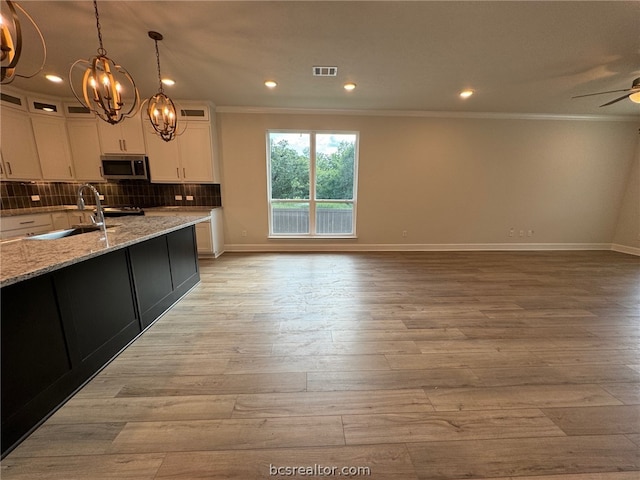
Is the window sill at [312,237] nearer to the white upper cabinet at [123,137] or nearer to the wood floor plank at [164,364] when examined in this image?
the white upper cabinet at [123,137]

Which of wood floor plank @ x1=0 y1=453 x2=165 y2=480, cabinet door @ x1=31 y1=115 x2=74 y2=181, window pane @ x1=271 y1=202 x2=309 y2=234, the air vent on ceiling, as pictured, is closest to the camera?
wood floor plank @ x1=0 y1=453 x2=165 y2=480

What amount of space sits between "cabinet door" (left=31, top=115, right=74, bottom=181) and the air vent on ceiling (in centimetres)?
455

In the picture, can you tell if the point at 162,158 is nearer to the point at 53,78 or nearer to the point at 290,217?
the point at 53,78

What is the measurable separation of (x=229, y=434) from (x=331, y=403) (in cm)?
60

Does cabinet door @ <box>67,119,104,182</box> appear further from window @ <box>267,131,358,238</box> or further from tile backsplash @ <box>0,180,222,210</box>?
window @ <box>267,131,358,238</box>

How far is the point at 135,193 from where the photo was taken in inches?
189

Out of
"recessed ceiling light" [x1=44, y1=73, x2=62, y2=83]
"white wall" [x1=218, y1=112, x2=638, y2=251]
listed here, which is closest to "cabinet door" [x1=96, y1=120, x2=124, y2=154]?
"recessed ceiling light" [x1=44, y1=73, x2=62, y2=83]

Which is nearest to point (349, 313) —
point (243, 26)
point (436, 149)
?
point (243, 26)

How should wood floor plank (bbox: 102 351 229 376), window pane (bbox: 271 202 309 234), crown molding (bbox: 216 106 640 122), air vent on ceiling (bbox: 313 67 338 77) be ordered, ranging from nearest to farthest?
wood floor plank (bbox: 102 351 229 376)
air vent on ceiling (bbox: 313 67 338 77)
crown molding (bbox: 216 106 640 122)
window pane (bbox: 271 202 309 234)

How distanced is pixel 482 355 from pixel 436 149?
418 centimetres

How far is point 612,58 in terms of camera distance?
2.73 meters

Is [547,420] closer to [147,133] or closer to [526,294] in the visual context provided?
[526,294]

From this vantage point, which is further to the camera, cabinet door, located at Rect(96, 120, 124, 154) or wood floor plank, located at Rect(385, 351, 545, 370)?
cabinet door, located at Rect(96, 120, 124, 154)

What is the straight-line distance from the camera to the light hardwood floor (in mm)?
1212
